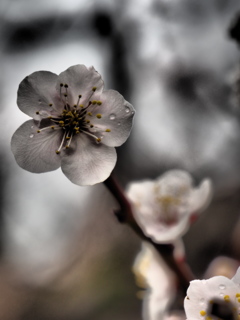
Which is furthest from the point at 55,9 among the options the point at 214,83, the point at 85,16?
the point at 214,83

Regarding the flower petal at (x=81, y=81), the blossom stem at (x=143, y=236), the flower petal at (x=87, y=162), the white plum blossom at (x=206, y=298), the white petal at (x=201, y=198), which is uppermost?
the flower petal at (x=81, y=81)

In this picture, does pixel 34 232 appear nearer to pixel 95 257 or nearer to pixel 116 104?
pixel 95 257

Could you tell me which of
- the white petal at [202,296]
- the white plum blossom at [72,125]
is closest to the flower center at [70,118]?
the white plum blossom at [72,125]

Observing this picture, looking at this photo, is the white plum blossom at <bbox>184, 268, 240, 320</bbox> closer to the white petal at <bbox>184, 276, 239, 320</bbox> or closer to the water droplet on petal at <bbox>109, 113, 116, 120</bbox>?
the white petal at <bbox>184, 276, 239, 320</bbox>

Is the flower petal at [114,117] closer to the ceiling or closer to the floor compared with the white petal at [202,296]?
closer to the ceiling

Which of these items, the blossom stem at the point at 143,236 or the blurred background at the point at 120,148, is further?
the blurred background at the point at 120,148

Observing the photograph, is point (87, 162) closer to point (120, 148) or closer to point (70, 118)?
point (70, 118)

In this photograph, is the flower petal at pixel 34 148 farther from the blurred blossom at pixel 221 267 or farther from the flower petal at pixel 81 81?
the blurred blossom at pixel 221 267
